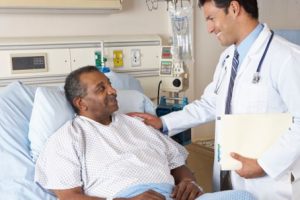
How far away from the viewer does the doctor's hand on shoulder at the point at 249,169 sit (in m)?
1.34

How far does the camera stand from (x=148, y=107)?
2.02m

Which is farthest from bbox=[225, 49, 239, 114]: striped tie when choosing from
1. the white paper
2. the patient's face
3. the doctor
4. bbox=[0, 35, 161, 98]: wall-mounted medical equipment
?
bbox=[0, 35, 161, 98]: wall-mounted medical equipment

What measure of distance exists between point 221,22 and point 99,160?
2.56 ft

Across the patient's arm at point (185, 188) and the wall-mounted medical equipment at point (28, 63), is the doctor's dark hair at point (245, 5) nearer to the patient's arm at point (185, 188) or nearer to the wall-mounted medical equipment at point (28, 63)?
the patient's arm at point (185, 188)

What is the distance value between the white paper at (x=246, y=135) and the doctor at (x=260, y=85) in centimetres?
3

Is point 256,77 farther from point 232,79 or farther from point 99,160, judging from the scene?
point 99,160

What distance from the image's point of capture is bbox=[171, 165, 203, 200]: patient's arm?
1.49m

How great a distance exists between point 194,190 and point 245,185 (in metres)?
0.22

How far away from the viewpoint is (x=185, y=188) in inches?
60.2

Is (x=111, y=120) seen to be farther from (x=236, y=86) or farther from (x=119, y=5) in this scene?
(x=119, y=5)

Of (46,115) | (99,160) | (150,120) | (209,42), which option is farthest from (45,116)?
(209,42)

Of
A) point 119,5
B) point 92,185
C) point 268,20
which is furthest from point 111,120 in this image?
point 268,20

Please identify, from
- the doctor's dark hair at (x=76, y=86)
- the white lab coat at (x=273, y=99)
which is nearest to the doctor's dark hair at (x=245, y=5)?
the white lab coat at (x=273, y=99)

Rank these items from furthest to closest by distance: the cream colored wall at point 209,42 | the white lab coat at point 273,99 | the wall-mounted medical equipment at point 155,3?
1. the cream colored wall at point 209,42
2. the wall-mounted medical equipment at point 155,3
3. the white lab coat at point 273,99
